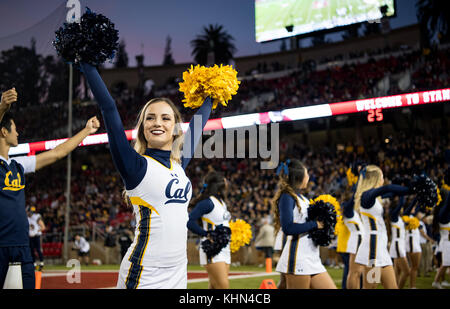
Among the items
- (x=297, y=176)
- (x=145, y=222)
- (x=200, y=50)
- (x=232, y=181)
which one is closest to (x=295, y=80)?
(x=232, y=181)

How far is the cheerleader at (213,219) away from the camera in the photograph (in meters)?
5.04

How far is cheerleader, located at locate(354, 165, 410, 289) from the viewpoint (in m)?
5.46

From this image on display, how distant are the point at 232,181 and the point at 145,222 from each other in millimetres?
18707

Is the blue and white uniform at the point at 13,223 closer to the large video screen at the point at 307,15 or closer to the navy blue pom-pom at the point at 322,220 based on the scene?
the navy blue pom-pom at the point at 322,220

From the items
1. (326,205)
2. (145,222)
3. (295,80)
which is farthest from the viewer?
(295,80)

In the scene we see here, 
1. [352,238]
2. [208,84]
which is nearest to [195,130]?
[208,84]

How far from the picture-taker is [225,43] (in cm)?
3878

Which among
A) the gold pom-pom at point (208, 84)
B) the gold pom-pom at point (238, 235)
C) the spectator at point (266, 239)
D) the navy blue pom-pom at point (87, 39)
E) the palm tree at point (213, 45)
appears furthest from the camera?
the palm tree at point (213, 45)

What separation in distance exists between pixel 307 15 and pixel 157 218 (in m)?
20.1

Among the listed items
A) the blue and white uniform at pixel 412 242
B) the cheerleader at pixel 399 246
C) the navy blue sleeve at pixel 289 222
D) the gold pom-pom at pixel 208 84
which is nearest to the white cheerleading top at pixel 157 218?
the gold pom-pom at pixel 208 84

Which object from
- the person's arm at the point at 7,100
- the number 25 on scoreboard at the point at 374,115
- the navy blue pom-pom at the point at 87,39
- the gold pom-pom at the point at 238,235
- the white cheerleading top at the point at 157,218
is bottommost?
the gold pom-pom at the point at 238,235

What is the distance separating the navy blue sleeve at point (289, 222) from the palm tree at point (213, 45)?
3450 centimetres

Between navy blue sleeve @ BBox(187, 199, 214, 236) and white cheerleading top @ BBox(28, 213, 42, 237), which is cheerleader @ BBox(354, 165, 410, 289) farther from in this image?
white cheerleading top @ BBox(28, 213, 42, 237)
